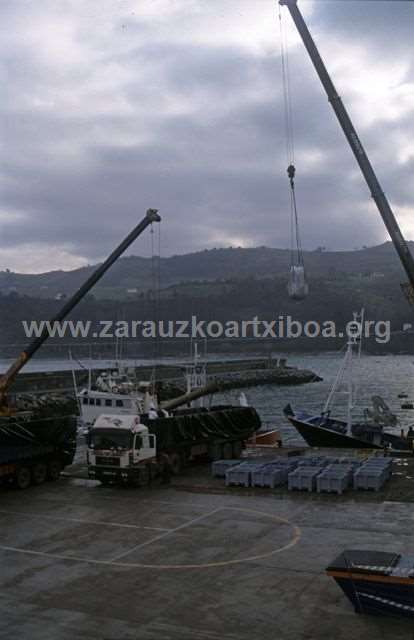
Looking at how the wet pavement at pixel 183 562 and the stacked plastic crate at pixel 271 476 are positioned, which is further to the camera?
the stacked plastic crate at pixel 271 476

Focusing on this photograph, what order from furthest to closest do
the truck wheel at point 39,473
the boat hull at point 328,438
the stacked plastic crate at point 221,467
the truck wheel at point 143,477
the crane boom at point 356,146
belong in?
the boat hull at point 328,438
the crane boom at point 356,146
the stacked plastic crate at point 221,467
the truck wheel at point 39,473
the truck wheel at point 143,477

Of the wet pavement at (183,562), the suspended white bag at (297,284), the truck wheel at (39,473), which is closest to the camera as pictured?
the wet pavement at (183,562)

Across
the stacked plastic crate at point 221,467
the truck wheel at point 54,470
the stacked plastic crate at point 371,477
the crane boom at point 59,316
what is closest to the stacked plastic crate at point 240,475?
the stacked plastic crate at point 221,467

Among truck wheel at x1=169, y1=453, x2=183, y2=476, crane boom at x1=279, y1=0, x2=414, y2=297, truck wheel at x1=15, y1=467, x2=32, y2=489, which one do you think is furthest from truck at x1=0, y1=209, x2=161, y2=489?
crane boom at x1=279, y1=0, x2=414, y2=297

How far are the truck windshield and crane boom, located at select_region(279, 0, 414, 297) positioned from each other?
1792 cm

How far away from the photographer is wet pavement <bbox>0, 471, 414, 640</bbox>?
14.0 m

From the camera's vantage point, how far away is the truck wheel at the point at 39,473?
95.2 feet

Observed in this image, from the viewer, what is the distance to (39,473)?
29297 mm

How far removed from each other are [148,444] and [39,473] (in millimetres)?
5237

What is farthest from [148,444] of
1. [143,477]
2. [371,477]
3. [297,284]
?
[297,284]

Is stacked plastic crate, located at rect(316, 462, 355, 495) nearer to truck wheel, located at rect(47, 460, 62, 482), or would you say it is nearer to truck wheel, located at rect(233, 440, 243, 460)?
truck wheel, located at rect(233, 440, 243, 460)

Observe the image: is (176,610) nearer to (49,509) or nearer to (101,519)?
(101,519)

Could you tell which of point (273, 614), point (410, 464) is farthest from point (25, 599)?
point (410, 464)

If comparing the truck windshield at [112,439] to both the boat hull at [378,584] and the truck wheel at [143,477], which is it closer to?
the truck wheel at [143,477]
